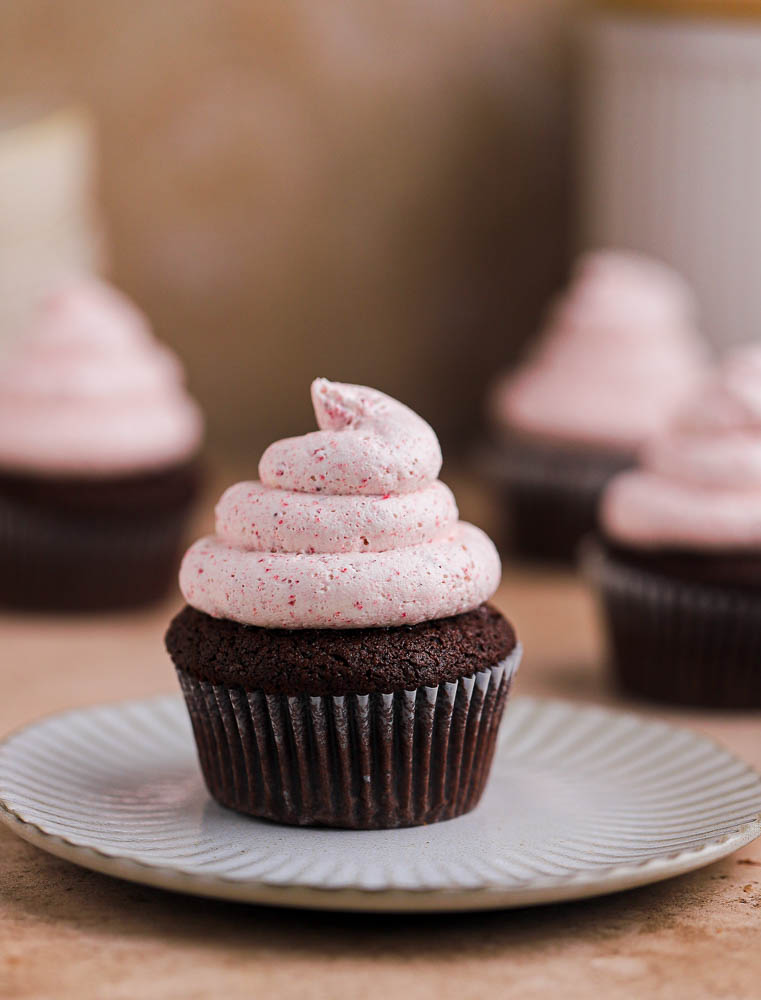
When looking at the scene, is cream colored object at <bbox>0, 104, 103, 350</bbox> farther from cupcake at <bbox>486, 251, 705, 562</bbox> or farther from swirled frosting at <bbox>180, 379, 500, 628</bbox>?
swirled frosting at <bbox>180, 379, 500, 628</bbox>

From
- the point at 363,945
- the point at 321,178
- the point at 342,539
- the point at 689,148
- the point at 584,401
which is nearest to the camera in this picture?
the point at 363,945

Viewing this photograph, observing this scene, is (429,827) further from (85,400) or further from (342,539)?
(85,400)

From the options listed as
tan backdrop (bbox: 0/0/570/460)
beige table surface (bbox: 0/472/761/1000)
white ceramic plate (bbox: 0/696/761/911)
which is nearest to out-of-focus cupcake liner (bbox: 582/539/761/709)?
white ceramic plate (bbox: 0/696/761/911)

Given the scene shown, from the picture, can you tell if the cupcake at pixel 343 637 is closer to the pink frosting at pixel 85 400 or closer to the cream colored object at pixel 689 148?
the pink frosting at pixel 85 400

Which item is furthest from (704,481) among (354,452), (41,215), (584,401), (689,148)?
(41,215)

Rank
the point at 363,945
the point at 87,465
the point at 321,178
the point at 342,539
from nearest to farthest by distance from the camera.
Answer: the point at 363,945
the point at 342,539
the point at 87,465
the point at 321,178

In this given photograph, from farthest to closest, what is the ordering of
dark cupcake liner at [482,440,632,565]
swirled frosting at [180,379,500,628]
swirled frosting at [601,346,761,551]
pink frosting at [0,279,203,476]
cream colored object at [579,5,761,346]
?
cream colored object at [579,5,761,346] < dark cupcake liner at [482,440,632,565] < pink frosting at [0,279,203,476] < swirled frosting at [601,346,761,551] < swirled frosting at [180,379,500,628]
